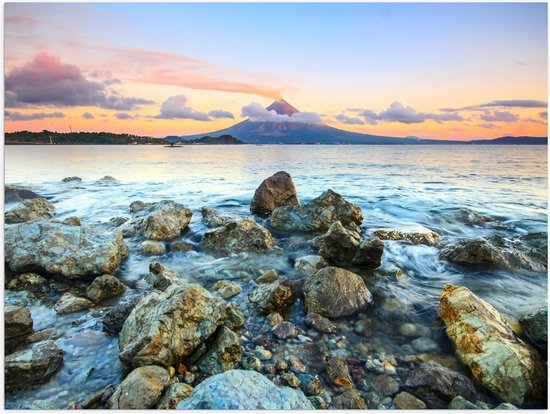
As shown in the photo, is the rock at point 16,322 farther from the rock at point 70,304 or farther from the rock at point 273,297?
the rock at point 273,297

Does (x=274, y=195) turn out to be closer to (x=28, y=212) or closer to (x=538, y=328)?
(x=28, y=212)

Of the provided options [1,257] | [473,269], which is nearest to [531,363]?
[473,269]

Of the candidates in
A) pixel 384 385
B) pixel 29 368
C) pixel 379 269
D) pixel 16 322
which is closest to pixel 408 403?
pixel 384 385

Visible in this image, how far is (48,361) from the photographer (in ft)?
13.0

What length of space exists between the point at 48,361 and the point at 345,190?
57.8ft

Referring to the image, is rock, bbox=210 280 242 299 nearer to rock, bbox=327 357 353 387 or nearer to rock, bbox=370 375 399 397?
rock, bbox=327 357 353 387

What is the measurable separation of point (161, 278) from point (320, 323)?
2984 mm

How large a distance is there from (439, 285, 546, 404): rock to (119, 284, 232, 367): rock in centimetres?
315

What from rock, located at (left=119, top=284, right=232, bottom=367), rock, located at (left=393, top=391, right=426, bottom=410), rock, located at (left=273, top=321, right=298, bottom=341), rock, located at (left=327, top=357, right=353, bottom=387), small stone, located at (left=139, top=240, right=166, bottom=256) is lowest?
rock, located at (left=393, top=391, right=426, bottom=410)

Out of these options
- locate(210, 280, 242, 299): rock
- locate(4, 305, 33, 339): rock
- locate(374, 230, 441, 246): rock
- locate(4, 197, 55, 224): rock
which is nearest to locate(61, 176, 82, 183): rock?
locate(4, 197, 55, 224): rock

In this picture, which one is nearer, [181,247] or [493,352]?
[493,352]

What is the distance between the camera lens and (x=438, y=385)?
381cm

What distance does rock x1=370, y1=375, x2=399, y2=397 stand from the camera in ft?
12.6

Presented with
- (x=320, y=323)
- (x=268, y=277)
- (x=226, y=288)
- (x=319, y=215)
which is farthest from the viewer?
(x=319, y=215)
